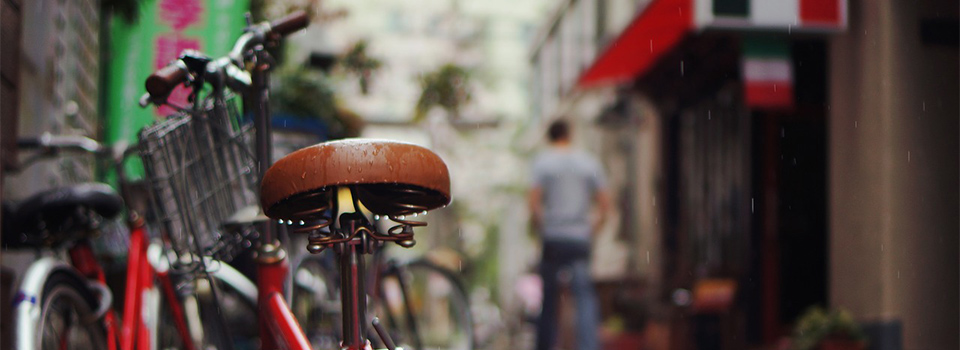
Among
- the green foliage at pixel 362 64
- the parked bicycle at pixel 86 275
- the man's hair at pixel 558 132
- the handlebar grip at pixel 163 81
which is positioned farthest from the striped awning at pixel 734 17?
the handlebar grip at pixel 163 81

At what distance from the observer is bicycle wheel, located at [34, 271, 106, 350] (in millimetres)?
3066

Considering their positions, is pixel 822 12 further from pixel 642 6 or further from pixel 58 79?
pixel 58 79

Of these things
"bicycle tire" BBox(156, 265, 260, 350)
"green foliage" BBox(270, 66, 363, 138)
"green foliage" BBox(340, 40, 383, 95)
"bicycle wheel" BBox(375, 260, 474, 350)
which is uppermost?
"green foliage" BBox(340, 40, 383, 95)

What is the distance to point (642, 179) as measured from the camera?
48.2ft

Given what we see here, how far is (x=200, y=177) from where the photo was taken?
115 inches

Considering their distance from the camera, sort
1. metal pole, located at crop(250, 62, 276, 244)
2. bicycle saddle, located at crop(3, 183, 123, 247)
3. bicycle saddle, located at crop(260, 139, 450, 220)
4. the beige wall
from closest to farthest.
Answer: bicycle saddle, located at crop(260, 139, 450, 220), metal pole, located at crop(250, 62, 276, 244), bicycle saddle, located at crop(3, 183, 123, 247), the beige wall

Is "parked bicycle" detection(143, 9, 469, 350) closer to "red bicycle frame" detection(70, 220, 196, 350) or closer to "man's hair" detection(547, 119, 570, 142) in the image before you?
"red bicycle frame" detection(70, 220, 196, 350)

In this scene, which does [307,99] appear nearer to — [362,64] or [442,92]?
[362,64]

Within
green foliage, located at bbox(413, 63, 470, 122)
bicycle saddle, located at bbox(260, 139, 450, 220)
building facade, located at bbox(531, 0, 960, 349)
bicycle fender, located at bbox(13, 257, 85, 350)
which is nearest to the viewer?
bicycle saddle, located at bbox(260, 139, 450, 220)

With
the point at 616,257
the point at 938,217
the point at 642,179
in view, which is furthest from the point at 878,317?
the point at 616,257

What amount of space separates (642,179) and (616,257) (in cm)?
206

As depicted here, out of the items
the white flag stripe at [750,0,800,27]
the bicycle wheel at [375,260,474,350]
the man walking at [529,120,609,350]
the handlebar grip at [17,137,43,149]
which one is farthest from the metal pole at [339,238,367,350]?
the white flag stripe at [750,0,800,27]

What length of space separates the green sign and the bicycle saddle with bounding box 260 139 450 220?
4.15 metres

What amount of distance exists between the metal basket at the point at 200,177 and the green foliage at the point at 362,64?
627 centimetres
